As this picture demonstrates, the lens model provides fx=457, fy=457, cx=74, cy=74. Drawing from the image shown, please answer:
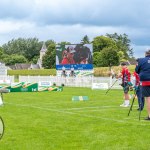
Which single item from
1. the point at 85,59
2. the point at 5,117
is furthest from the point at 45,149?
the point at 85,59

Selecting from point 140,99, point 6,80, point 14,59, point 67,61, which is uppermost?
point 14,59

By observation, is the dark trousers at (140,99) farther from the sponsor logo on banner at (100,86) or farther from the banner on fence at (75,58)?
the banner on fence at (75,58)

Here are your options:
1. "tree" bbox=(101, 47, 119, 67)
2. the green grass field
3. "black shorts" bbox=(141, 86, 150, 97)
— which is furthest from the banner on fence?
"tree" bbox=(101, 47, 119, 67)

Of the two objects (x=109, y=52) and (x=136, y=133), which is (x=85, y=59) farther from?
(x=109, y=52)

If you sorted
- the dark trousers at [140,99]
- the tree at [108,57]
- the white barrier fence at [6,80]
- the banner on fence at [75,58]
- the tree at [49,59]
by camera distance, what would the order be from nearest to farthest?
the dark trousers at [140,99]
the banner on fence at [75,58]
the white barrier fence at [6,80]
the tree at [108,57]
the tree at [49,59]

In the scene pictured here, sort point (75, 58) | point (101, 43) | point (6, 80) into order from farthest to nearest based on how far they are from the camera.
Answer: point (101, 43)
point (6, 80)
point (75, 58)

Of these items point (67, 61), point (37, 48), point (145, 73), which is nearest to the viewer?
point (145, 73)

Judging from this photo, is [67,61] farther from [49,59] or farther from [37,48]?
[37,48]

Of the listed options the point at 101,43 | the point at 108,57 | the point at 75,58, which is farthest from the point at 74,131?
the point at 101,43

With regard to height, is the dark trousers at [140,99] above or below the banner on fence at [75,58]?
below

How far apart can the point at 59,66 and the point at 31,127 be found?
41010mm

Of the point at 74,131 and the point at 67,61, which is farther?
the point at 67,61

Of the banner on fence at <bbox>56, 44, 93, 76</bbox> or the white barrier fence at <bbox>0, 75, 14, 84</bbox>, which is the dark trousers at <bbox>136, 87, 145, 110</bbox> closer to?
the banner on fence at <bbox>56, 44, 93, 76</bbox>

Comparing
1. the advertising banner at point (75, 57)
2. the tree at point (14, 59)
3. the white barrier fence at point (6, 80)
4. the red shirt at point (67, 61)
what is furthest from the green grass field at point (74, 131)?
the tree at point (14, 59)
